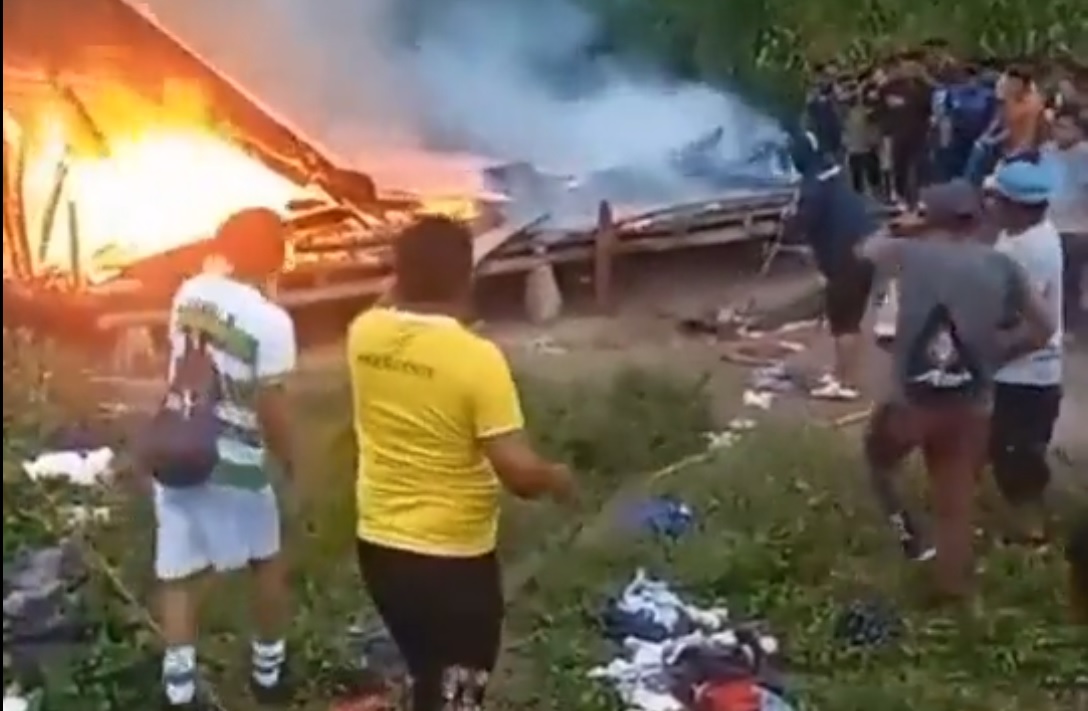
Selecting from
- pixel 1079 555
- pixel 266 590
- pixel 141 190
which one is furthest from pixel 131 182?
pixel 1079 555

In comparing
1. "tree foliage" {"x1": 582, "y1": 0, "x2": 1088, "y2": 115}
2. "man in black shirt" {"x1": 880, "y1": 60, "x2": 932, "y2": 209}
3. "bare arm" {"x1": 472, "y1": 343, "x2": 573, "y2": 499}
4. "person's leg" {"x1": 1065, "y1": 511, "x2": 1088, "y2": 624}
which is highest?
"tree foliage" {"x1": 582, "y1": 0, "x2": 1088, "y2": 115}

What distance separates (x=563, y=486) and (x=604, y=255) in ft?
0.86

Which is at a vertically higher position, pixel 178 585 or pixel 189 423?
pixel 189 423

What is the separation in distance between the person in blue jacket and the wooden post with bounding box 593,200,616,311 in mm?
198

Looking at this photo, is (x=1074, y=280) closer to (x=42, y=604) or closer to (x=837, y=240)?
(x=837, y=240)

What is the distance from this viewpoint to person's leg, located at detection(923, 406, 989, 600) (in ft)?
7.27

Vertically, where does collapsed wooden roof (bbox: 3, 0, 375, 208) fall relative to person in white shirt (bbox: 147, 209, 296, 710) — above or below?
above

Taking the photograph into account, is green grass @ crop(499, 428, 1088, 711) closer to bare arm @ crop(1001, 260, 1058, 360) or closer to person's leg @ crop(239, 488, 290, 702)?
bare arm @ crop(1001, 260, 1058, 360)

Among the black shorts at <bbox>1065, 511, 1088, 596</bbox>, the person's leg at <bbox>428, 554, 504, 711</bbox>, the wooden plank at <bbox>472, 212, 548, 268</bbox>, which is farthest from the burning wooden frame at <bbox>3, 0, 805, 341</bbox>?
the black shorts at <bbox>1065, 511, 1088, 596</bbox>

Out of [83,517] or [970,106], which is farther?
[83,517]

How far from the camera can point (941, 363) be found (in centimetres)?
221

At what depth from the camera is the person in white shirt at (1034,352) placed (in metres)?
2.19

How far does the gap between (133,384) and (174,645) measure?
303 millimetres

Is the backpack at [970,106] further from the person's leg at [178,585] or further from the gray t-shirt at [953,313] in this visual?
the person's leg at [178,585]
